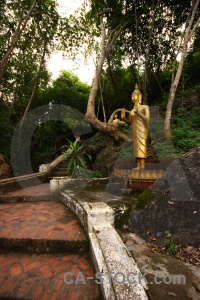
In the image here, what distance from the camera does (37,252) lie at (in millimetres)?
2682

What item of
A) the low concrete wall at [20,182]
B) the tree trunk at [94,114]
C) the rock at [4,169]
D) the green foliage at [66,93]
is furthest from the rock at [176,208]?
the green foliage at [66,93]

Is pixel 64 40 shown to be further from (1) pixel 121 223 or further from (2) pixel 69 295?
(2) pixel 69 295

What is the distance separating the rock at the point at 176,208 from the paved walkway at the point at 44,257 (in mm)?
1111

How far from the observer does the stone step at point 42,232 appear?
8.80 feet

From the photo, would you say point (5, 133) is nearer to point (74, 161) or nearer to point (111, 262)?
point (74, 161)

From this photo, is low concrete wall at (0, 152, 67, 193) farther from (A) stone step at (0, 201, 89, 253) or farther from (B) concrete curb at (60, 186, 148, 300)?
(B) concrete curb at (60, 186, 148, 300)

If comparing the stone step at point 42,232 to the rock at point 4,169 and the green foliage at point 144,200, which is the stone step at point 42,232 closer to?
the green foliage at point 144,200

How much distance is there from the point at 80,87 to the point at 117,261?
18175mm

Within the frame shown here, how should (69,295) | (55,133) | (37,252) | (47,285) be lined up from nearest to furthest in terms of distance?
(69,295) < (47,285) < (37,252) < (55,133)

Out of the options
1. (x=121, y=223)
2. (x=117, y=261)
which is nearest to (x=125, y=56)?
(x=121, y=223)

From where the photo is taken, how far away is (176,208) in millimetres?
2857

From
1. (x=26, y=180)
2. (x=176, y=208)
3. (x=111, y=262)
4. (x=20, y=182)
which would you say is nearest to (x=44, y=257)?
(x=111, y=262)

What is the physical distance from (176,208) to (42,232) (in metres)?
2.42

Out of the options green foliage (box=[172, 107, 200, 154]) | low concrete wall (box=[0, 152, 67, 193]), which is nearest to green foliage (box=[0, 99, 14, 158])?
low concrete wall (box=[0, 152, 67, 193])
